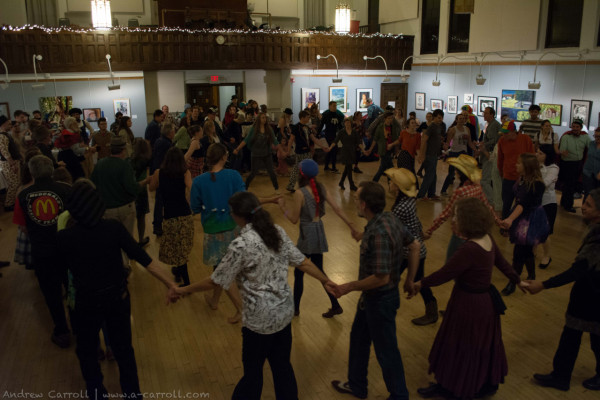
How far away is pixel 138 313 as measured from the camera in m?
5.25

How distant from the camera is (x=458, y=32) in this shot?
15.8 meters

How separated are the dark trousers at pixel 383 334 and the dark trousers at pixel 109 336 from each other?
159 cm

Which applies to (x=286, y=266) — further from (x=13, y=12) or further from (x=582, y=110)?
(x=13, y=12)

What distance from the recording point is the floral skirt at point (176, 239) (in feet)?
17.4

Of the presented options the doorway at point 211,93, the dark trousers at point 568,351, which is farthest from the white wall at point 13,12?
the dark trousers at point 568,351

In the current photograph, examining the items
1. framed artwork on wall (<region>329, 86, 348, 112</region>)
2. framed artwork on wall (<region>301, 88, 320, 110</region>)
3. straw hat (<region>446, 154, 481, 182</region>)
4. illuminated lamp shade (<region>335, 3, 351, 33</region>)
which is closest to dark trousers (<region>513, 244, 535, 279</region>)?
straw hat (<region>446, 154, 481, 182</region>)

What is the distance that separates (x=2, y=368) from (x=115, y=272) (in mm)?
1916

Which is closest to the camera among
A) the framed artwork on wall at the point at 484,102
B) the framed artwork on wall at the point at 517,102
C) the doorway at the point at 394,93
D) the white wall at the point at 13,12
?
the framed artwork on wall at the point at 517,102

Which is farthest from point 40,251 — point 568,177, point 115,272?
point 568,177

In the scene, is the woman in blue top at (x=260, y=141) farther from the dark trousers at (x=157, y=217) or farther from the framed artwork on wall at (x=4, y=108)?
the framed artwork on wall at (x=4, y=108)

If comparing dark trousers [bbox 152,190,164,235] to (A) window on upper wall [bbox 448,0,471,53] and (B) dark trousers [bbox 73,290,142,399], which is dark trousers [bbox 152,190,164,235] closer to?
(B) dark trousers [bbox 73,290,142,399]

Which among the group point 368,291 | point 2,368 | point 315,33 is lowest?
point 2,368

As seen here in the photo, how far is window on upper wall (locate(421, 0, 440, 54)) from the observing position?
16.5 m

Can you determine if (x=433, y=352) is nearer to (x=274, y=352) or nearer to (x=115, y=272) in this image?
(x=274, y=352)
